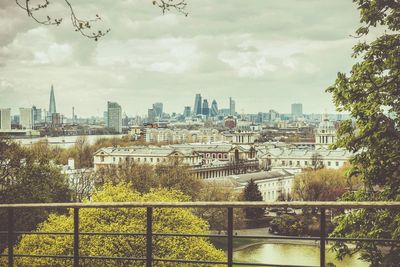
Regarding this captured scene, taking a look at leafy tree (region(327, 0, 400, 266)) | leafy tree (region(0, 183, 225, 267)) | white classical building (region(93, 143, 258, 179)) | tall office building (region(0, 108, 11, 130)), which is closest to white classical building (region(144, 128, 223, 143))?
tall office building (region(0, 108, 11, 130))

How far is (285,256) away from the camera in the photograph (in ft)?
99.0

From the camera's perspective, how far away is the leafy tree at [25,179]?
2750 centimetres

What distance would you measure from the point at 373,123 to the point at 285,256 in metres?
21.3

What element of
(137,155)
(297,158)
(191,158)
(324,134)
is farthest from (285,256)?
(324,134)

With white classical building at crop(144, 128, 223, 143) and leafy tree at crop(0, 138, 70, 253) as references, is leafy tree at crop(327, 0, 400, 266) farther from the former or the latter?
white classical building at crop(144, 128, 223, 143)

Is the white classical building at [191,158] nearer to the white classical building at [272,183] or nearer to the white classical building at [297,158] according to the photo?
the white classical building at [297,158]

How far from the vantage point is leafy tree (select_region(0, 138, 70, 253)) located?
27.5 m

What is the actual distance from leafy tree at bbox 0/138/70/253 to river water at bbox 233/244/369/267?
34.3ft

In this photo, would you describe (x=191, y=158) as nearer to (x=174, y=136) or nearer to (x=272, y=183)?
(x=272, y=183)

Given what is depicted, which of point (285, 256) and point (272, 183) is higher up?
point (272, 183)

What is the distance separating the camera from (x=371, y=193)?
33.3ft

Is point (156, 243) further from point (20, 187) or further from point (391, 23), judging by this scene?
point (20, 187)

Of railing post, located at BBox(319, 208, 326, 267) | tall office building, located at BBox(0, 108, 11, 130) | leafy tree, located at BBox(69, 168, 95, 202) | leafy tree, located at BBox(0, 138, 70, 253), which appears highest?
tall office building, located at BBox(0, 108, 11, 130)

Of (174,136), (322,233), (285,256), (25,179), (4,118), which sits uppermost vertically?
(4,118)
